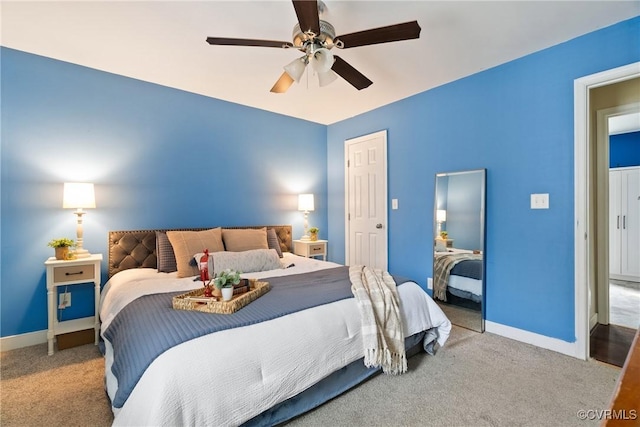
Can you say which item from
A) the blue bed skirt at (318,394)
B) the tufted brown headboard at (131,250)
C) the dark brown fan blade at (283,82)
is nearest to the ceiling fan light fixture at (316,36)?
the dark brown fan blade at (283,82)

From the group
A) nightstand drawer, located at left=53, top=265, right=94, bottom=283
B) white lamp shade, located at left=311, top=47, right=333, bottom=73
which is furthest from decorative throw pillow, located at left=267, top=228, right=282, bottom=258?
white lamp shade, located at left=311, top=47, right=333, bottom=73

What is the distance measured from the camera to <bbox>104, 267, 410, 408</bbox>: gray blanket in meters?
1.28

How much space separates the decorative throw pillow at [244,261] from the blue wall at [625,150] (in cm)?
580

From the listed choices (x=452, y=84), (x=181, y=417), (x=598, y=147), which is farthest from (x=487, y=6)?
(x=181, y=417)

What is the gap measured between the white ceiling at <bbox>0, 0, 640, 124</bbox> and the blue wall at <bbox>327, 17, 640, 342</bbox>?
18cm

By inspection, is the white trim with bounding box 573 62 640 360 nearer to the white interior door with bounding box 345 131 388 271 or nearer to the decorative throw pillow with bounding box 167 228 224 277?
the white interior door with bounding box 345 131 388 271

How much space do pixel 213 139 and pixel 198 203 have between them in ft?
2.63

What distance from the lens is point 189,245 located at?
2795 millimetres

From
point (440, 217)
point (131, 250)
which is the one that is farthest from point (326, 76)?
point (131, 250)

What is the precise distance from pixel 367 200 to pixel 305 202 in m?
0.87

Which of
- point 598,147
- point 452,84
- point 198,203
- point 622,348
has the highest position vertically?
point 452,84

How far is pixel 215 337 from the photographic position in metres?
1.35

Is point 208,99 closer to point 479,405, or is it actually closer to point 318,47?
point 318,47

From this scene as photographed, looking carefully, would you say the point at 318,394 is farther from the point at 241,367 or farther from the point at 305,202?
the point at 305,202
